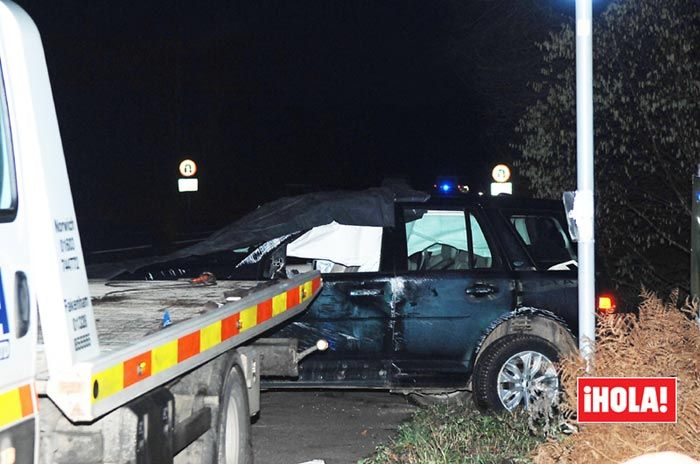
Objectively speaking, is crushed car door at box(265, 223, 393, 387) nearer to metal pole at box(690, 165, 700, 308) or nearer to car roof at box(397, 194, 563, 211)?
car roof at box(397, 194, 563, 211)

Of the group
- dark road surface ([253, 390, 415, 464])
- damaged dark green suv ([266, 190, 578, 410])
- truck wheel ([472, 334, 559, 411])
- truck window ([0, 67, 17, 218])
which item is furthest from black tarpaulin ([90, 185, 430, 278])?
truck window ([0, 67, 17, 218])

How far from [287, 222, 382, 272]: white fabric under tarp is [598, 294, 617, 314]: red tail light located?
188 centimetres

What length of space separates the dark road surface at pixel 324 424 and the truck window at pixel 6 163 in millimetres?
4481

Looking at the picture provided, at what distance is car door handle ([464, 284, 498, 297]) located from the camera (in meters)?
8.82

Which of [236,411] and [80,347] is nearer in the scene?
[80,347]

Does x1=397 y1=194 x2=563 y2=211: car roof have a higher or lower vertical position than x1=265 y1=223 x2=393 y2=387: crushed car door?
higher

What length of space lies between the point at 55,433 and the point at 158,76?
A: 160 ft

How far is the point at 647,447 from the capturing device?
17.1 ft

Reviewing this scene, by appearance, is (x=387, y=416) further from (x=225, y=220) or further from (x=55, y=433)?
(x=225, y=220)

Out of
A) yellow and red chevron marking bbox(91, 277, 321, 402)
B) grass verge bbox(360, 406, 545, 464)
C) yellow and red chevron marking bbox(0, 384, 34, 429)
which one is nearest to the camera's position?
yellow and red chevron marking bbox(0, 384, 34, 429)

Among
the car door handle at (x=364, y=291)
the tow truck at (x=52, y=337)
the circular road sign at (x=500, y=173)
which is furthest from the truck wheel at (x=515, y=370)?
the circular road sign at (x=500, y=173)

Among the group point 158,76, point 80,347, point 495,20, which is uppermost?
point 158,76

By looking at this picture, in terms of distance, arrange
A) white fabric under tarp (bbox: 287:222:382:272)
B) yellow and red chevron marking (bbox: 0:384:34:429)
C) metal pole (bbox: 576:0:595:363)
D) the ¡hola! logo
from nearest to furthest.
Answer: yellow and red chevron marking (bbox: 0:384:34:429) < the ¡hola! logo < metal pole (bbox: 576:0:595:363) < white fabric under tarp (bbox: 287:222:382:272)

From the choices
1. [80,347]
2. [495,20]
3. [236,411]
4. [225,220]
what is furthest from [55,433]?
[225,220]
